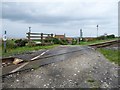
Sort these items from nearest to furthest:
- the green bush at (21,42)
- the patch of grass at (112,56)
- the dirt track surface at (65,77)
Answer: the dirt track surface at (65,77), the patch of grass at (112,56), the green bush at (21,42)

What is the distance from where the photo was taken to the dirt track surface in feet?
25.4

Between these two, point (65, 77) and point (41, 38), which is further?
point (41, 38)

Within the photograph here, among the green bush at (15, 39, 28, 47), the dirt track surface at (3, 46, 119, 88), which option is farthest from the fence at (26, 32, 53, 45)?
the dirt track surface at (3, 46, 119, 88)

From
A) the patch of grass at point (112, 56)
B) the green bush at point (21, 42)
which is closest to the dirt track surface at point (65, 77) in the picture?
the patch of grass at point (112, 56)

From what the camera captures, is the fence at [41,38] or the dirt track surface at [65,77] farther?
the fence at [41,38]

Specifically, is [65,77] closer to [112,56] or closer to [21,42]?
[112,56]

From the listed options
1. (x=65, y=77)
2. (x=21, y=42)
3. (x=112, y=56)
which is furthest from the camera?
(x=21, y=42)

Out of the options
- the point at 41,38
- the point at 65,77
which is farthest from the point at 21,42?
the point at 65,77

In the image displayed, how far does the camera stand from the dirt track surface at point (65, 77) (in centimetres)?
774

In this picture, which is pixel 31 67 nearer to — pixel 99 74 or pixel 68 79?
pixel 68 79

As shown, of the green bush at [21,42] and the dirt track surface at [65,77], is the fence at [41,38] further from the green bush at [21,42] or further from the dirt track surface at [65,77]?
the dirt track surface at [65,77]

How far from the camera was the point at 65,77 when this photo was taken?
855cm

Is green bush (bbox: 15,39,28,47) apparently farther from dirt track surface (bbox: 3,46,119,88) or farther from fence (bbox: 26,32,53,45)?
dirt track surface (bbox: 3,46,119,88)

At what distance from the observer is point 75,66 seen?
34.0ft
